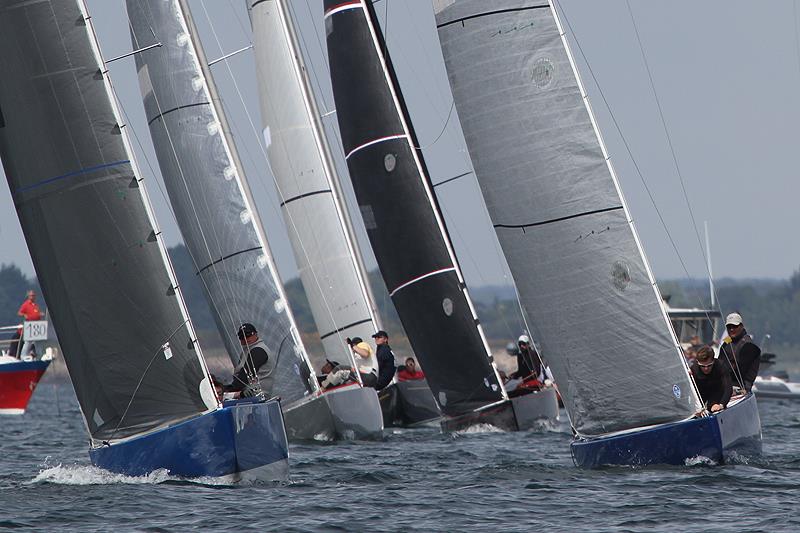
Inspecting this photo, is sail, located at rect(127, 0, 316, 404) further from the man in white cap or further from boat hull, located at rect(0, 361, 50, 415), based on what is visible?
boat hull, located at rect(0, 361, 50, 415)

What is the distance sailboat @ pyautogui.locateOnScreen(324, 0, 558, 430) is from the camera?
18.4m

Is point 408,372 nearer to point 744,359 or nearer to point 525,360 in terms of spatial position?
Answer: point 525,360

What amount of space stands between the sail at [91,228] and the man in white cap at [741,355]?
474 centimetres

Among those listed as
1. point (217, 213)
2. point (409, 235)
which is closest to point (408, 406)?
point (409, 235)

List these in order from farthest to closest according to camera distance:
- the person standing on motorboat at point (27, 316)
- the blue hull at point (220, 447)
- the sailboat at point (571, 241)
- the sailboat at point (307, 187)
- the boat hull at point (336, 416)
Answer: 1. the person standing on motorboat at point (27, 316)
2. the sailboat at point (307, 187)
3. the boat hull at point (336, 416)
4. the sailboat at point (571, 241)
5. the blue hull at point (220, 447)

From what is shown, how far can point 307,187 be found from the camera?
71.3ft

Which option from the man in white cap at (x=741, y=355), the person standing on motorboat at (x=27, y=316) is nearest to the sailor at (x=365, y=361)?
the man in white cap at (x=741, y=355)

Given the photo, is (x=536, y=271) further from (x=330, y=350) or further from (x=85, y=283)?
(x=330, y=350)

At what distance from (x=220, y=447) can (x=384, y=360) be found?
7688mm

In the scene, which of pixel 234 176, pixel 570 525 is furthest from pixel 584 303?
pixel 234 176

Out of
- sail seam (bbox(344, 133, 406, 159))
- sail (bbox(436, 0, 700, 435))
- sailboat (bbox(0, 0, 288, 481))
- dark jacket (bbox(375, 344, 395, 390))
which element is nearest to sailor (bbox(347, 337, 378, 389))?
dark jacket (bbox(375, 344, 395, 390))

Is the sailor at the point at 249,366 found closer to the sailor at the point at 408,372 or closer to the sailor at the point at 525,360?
the sailor at the point at 525,360

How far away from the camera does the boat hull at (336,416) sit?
55.4 feet

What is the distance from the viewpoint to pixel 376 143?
19.2m
